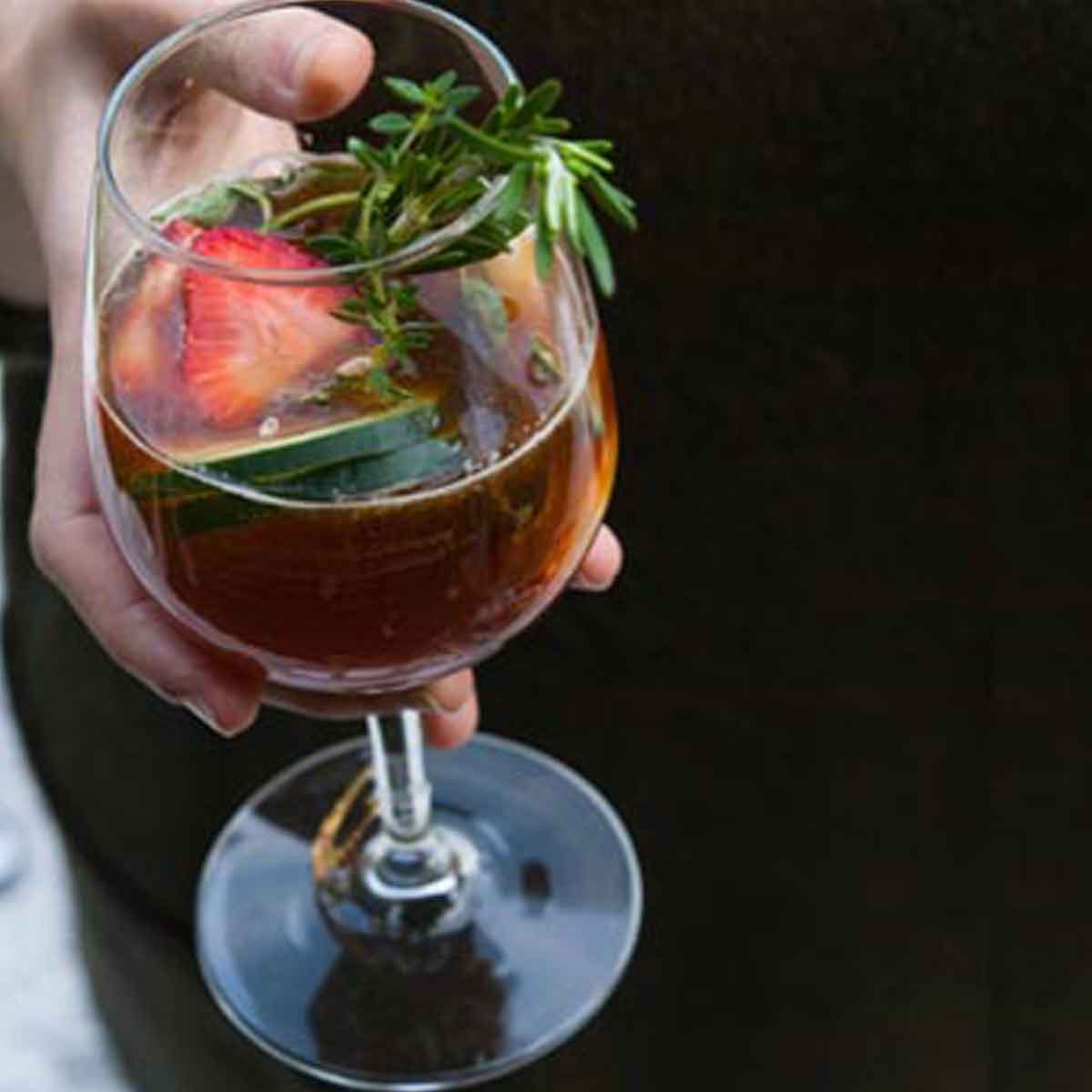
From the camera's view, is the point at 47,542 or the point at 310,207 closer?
the point at 310,207

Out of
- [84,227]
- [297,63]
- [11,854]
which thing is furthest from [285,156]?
[11,854]

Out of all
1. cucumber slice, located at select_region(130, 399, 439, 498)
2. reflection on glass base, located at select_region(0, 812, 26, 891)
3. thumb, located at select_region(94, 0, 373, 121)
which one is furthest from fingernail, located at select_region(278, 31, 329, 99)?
reflection on glass base, located at select_region(0, 812, 26, 891)

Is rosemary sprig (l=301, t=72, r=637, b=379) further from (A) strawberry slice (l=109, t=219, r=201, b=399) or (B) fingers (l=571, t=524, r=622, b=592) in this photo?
(B) fingers (l=571, t=524, r=622, b=592)

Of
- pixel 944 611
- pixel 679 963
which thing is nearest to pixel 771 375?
pixel 944 611

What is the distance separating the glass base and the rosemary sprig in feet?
0.89

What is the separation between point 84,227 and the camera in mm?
779

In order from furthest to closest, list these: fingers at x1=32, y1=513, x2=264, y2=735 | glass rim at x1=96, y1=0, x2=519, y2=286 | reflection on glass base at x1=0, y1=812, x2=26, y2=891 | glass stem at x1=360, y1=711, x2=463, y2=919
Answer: reflection on glass base at x1=0, y1=812, x2=26, y2=891, glass stem at x1=360, y1=711, x2=463, y2=919, fingers at x1=32, y1=513, x2=264, y2=735, glass rim at x1=96, y1=0, x2=519, y2=286

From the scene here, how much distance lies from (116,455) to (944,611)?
31 centimetres

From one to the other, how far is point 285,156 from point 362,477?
0.40 feet

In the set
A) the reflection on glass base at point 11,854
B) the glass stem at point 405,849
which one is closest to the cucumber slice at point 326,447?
the glass stem at point 405,849

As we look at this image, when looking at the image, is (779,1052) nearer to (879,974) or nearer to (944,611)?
(879,974)

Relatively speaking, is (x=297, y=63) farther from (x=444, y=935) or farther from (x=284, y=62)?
(x=444, y=935)

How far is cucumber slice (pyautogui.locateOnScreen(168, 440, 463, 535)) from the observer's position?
1.92 feet

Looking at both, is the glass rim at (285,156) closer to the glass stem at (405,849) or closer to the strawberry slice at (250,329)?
the strawberry slice at (250,329)
